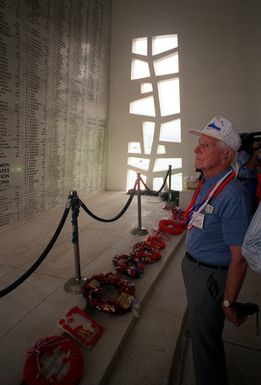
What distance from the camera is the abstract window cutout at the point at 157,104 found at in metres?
7.03

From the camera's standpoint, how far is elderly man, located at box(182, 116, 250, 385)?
4.34 ft

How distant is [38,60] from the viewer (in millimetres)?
4383

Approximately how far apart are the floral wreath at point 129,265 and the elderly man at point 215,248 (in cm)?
132

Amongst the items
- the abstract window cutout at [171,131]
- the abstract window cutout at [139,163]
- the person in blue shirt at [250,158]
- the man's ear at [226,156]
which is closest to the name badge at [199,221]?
the man's ear at [226,156]

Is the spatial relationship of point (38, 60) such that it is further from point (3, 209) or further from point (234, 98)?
point (234, 98)

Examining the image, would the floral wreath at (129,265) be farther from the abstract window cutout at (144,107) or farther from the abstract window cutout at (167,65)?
the abstract window cutout at (167,65)

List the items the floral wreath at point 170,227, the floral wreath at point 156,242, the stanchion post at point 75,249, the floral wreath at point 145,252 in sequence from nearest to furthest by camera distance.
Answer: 1. the stanchion post at point 75,249
2. the floral wreath at point 145,252
3. the floral wreath at point 156,242
4. the floral wreath at point 170,227

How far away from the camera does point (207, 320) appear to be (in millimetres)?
1463

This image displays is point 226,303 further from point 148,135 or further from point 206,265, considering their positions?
point 148,135

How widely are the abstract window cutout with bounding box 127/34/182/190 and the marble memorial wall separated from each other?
113cm

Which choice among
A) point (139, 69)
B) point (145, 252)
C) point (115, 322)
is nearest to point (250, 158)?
point (145, 252)

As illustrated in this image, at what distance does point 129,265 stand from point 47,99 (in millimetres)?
3395

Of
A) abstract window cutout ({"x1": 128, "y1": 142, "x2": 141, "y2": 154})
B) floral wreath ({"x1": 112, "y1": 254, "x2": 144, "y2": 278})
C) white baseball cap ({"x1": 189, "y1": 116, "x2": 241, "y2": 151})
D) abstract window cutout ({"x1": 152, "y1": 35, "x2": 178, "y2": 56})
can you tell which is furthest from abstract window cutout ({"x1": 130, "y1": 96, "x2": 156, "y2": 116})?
white baseball cap ({"x1": 189, "y1": 116, "x2": 241, "y2": 151})

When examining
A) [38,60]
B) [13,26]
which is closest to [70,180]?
[38,60]
